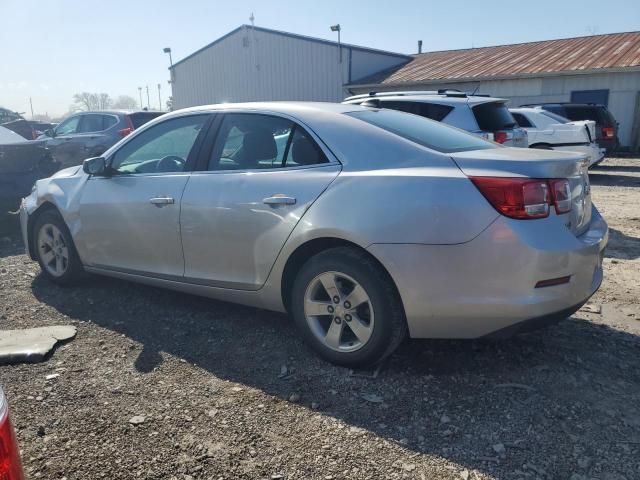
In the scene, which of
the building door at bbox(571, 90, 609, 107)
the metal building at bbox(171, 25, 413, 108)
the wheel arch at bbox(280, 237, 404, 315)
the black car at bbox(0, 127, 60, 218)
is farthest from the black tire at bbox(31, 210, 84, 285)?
the metal building at bbox(171, 25, 413, 108)

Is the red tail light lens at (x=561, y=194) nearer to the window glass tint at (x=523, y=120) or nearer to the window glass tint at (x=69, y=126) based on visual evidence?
the window glass tint at (x=523, y=120)

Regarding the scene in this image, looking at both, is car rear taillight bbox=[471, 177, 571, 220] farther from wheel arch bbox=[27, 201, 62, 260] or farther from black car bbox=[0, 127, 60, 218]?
black car bbox=[0, 127, 60, 218]

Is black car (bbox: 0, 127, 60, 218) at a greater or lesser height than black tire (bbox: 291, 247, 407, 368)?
greater

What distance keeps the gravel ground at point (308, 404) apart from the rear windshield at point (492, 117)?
363 centimetres

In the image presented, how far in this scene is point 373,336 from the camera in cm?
304

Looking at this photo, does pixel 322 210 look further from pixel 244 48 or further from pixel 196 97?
pixel 196 97

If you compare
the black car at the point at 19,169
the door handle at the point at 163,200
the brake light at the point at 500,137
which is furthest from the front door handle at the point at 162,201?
the brake light at the point at 500,137

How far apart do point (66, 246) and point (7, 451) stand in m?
3.78

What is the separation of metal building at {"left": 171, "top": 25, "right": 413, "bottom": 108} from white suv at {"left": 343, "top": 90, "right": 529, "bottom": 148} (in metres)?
17.0

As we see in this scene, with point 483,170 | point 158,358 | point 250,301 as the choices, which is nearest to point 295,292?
point 250,301

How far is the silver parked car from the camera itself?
2.73 m

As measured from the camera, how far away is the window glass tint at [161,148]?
3.98 metres

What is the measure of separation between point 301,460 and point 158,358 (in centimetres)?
143

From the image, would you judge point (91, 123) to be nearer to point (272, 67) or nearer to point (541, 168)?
point (541, 168)
